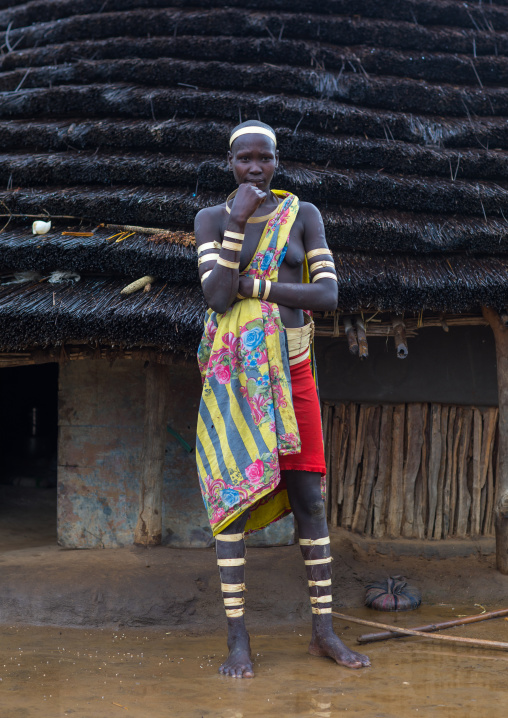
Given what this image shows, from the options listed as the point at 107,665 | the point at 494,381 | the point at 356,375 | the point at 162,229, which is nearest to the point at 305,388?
the point at 107,665

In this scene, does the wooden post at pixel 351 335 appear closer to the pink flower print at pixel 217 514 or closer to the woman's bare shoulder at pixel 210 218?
the woman's bare shoulder at pixel 210 218

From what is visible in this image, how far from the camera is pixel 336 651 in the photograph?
312 cm

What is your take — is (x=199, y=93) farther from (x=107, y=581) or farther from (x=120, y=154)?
(x=107, y=581)

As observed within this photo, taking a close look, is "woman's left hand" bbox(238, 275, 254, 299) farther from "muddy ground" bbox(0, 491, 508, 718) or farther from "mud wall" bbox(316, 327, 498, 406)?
"mud wall" bbox(316, 327, 498, 406)

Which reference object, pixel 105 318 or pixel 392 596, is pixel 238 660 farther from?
pixel 105 318

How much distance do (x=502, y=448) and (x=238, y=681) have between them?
2.56 meters

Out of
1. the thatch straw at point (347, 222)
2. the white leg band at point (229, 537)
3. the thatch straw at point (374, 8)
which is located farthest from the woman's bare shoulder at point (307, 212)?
the thatch straw at point (374, 8)

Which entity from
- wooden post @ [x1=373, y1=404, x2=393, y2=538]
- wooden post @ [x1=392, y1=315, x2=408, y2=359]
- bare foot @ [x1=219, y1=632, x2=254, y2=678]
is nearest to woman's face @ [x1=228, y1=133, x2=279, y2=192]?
wooden post @ [x1=392, y1=315, x2=408, y2=359]

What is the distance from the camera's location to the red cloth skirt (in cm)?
318

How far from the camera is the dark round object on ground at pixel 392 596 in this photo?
4.32m

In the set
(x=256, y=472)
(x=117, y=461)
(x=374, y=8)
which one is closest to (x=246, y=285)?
(x=256, y=472)

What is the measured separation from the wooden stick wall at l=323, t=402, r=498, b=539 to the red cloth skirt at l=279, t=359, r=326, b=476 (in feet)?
6.99

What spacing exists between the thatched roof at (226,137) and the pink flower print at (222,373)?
37.2 inches

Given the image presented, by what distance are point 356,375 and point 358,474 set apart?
723 mm
